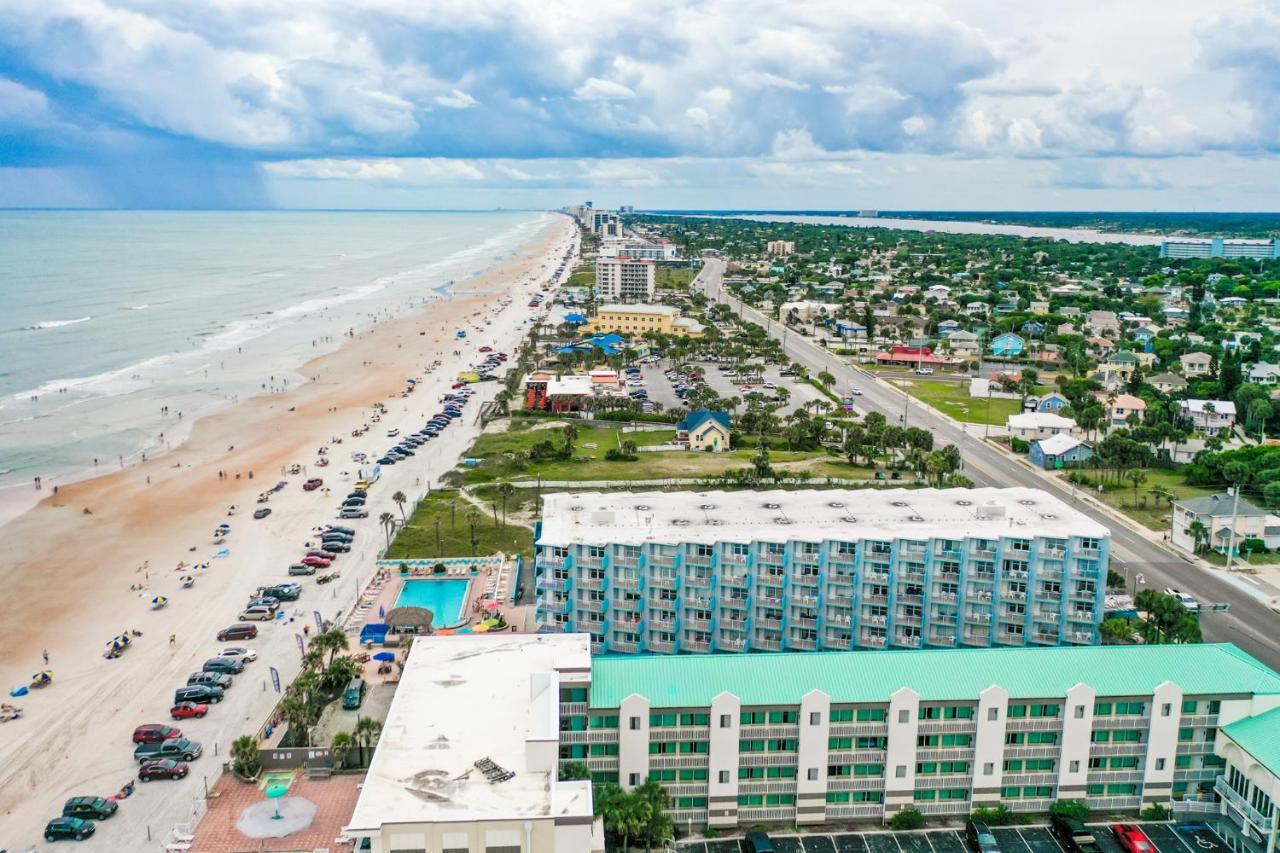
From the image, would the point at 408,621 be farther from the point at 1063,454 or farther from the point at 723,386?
the point at 723,386

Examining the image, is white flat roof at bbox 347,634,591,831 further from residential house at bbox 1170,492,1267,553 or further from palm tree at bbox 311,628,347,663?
residential house at bbox 1170,492,1267,553

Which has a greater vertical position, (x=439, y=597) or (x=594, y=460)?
(x=594, y=460)

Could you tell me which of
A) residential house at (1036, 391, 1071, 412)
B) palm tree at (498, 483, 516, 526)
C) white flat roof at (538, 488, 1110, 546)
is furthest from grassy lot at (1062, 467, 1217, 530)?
palm tree at (498, 483, 516, 526)

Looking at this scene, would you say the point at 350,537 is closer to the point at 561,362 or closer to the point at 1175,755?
the point at 1175,755

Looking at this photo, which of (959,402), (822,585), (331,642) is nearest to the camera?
(331,642)

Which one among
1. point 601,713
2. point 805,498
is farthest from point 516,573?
point 601,713

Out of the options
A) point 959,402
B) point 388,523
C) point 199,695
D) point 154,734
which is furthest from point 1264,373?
point 154,734
